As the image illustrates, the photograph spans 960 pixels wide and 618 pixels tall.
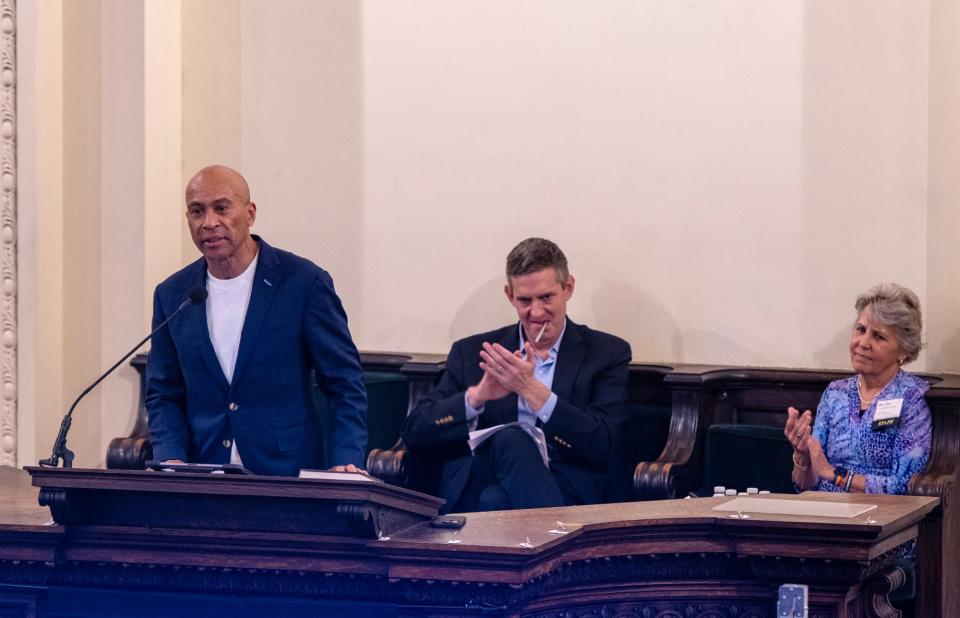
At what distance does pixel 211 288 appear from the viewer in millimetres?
3873

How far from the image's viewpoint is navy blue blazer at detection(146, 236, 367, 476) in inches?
149

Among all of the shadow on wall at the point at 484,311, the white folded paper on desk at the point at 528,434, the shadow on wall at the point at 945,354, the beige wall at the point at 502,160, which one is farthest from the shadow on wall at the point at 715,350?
the white folded paper on desk at the point at 528,434

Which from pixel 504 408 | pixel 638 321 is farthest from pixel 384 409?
pixel 638 321

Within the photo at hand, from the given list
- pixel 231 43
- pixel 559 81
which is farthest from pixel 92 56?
pixel 559 81

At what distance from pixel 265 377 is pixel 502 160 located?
5.60ft

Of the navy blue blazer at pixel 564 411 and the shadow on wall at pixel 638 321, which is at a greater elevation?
the shadow on wall at pixel 638 321

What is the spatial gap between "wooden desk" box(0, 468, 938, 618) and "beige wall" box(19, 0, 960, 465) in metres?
1.78

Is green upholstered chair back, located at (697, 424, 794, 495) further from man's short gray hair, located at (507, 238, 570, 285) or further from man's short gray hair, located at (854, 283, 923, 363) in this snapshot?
man's short gray hair, located at (507, 238, 570, 285)

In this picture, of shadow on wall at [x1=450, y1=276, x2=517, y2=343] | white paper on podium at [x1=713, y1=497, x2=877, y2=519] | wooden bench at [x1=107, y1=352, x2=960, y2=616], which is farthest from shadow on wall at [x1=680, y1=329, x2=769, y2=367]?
white paper on podium at [x1=713, y1=497, x2=877, y2=519]

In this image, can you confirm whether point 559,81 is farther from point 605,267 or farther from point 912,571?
point 912,571

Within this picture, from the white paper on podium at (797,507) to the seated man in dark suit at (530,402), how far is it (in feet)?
2.81

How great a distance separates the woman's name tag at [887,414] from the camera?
413cm

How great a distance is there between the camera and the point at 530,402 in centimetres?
421

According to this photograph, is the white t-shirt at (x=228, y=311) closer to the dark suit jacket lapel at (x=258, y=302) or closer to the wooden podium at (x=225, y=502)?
the dark suit jacket lapel at (x=258, y=302)
